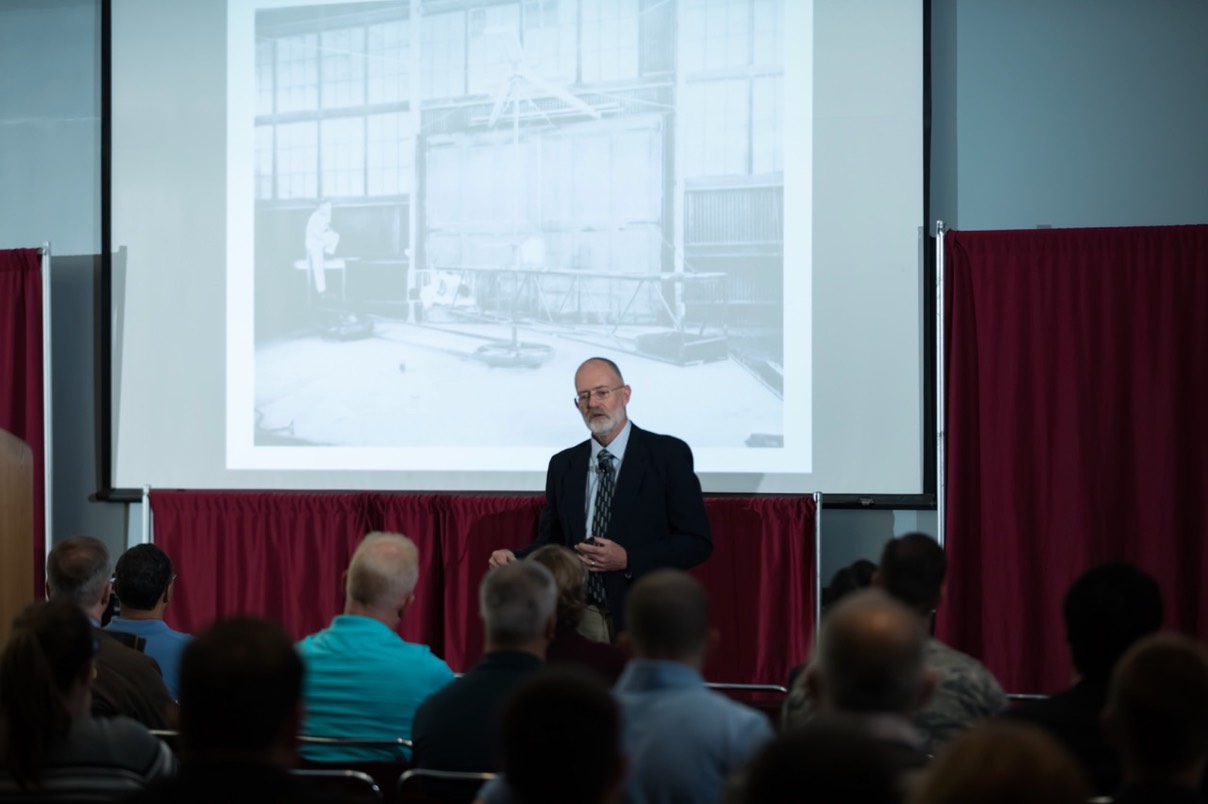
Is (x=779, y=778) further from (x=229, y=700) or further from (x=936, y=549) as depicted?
(x=936, y=549)

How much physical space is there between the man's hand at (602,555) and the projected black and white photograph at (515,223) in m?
1.12

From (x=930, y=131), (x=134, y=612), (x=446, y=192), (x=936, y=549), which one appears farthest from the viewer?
(x=446, y=192)

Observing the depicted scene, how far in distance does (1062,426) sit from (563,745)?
3.79 m

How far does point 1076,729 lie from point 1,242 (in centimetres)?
553

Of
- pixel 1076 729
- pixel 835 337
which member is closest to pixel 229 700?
pixel 1076 729

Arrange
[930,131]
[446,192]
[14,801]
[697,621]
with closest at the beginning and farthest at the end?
[14,801], [697,621], [930,131], [446,192]

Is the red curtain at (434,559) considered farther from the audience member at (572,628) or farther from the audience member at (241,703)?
the audience member at (241,703)

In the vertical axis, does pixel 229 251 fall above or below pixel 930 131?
below

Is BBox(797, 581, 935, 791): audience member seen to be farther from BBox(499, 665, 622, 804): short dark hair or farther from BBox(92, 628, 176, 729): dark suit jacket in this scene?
BBox(92, 628, 176, 729): dark suit jacket

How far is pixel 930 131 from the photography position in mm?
5082

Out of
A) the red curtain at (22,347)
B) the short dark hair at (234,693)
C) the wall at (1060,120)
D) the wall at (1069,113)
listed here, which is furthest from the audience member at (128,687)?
the wall at (1069,113)

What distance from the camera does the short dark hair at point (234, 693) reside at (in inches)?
67.4

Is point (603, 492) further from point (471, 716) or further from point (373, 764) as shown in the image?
point (471, 716)

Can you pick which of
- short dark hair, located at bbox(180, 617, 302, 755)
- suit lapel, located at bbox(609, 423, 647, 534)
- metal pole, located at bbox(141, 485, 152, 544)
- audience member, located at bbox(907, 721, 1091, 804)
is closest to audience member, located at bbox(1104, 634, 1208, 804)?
audience member, located at bbox(907, 721, 1091, 804)
